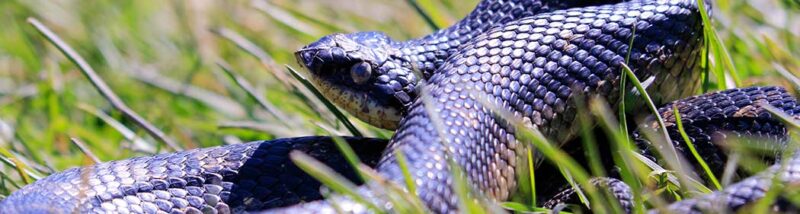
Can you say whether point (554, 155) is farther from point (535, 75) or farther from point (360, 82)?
point (360, 82)

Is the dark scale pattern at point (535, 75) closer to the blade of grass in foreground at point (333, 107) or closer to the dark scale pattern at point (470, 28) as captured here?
the dark scale pattern at point (470, 28)

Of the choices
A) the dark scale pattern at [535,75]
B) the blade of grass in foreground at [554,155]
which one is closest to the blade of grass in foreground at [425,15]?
the dark scale pattern at [535,75]

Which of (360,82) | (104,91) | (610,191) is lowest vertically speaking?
(104,91)

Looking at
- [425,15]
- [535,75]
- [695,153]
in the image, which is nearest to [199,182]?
[535,75]

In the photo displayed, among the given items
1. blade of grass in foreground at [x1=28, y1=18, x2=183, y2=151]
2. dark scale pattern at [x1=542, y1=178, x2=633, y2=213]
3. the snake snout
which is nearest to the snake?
the snake snout

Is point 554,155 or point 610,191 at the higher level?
point 554,155

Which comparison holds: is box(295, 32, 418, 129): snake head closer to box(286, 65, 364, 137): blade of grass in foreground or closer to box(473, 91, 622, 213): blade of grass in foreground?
box(286, 65, 364, 137): blade of grass in foreground
